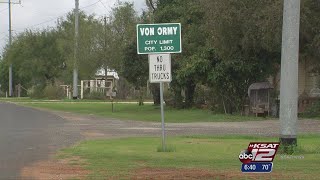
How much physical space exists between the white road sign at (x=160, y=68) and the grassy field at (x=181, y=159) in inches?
75.7

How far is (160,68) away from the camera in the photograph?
47.8 feet

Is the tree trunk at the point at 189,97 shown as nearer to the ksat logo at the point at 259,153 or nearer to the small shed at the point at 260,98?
the small shed at the point at 260,98

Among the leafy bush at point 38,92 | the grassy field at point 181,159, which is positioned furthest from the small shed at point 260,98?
the leafy bush at point 38,92

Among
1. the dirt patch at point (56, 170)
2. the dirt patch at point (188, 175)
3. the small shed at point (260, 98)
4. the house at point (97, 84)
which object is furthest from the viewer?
the house at point (97, 84)

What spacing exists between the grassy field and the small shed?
1409 centimetres

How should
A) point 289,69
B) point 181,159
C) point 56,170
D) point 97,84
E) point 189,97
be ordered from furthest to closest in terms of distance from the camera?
point 97,84, point 189,97, point 289,69, point 181,159, point 56,170

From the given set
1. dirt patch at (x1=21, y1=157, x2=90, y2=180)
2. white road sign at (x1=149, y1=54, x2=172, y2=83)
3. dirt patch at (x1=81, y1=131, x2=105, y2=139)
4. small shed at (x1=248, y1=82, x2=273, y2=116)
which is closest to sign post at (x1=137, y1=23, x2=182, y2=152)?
white road sign at (x1=149, y1=54, x2=172, y2=83)

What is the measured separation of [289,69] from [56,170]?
608 centimetres

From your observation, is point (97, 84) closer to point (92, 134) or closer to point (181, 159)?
point (92, 134)

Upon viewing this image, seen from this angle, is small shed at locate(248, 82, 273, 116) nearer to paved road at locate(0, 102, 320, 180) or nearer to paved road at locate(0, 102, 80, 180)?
paved road at locate(0, 102, 320, 180)

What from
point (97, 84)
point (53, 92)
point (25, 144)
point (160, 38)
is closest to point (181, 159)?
point (160, 38)

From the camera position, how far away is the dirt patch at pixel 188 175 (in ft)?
34.1

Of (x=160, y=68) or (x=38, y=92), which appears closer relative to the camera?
(x=160, y=68)

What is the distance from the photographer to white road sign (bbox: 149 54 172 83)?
47.5 feet
